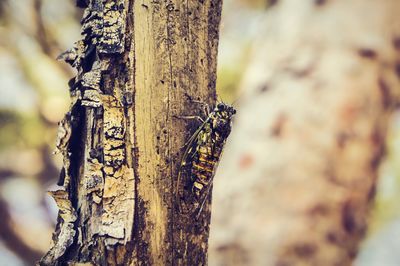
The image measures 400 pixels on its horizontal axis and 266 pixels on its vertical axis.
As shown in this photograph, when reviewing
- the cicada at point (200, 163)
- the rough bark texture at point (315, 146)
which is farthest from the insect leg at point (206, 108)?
the rough bark texture at point (315, 146)

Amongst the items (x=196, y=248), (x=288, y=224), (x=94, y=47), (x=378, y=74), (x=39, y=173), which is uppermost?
(x=378, y=74)

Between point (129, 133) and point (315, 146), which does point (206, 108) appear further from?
point (315, 146)

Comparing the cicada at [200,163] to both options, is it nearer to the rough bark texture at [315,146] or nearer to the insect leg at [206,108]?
the insect leg at [206,108]

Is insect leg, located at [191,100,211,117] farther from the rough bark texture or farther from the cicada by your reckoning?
the rough bark texture

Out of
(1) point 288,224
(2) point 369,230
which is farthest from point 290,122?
(2) point 369,230

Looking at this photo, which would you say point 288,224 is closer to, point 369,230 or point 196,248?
point 369,230

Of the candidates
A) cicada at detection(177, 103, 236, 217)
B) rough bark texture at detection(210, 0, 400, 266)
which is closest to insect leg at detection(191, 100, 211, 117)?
cicada at detection(177, 103, 236, 217)

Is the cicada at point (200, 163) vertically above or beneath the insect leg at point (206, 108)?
beneath
